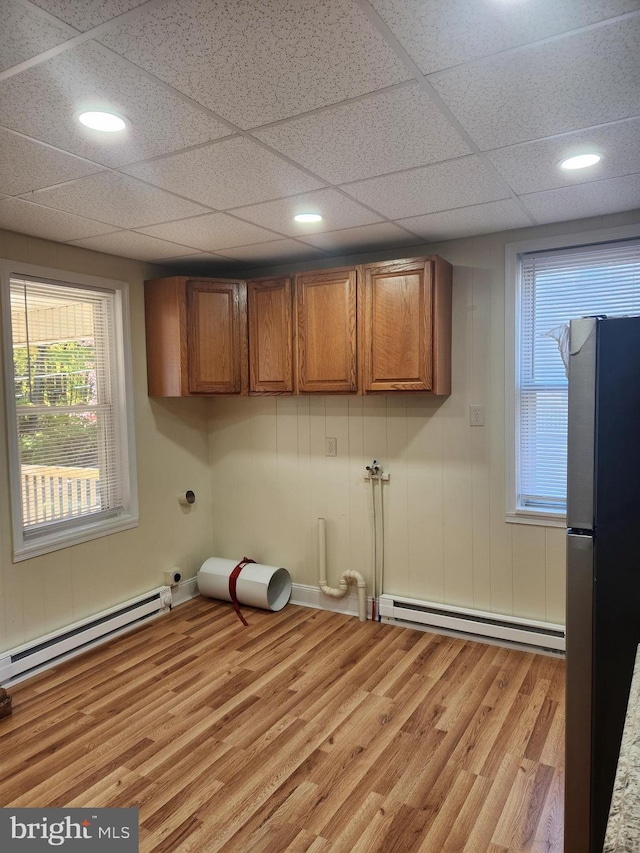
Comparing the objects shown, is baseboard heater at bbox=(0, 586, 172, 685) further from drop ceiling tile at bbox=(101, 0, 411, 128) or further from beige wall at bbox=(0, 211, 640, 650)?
drop ceiling tile at bbox=(101, 0, 411, 128)

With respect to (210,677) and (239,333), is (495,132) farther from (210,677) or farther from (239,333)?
(210,677)

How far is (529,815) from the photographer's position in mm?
2070

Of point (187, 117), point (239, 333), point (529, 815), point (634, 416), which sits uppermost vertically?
point (187, 117)

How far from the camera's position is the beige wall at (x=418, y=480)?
132 inches

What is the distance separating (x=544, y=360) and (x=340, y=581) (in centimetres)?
202

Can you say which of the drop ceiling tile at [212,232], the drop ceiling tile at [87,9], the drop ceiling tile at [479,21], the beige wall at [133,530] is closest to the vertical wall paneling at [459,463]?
the drop ceiling tile at [212,232]

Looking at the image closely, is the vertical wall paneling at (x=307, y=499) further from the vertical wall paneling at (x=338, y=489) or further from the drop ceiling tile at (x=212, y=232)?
the drop ceiling tile at (x=212, y=232)

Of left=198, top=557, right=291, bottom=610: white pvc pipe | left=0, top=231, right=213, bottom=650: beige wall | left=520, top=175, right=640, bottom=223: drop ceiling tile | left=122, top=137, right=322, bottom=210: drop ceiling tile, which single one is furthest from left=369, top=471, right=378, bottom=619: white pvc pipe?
left=122, top=137, right=322, bottom=210: drop ceiling tile

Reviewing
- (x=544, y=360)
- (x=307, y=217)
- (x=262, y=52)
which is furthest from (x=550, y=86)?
(x=544, y=360)

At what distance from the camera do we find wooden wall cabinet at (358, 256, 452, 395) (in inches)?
128

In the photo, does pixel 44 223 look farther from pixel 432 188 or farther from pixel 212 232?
pixel 432 188

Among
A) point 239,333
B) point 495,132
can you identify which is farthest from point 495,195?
point 239,333

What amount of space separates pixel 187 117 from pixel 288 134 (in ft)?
1.13

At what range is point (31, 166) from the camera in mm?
2141
